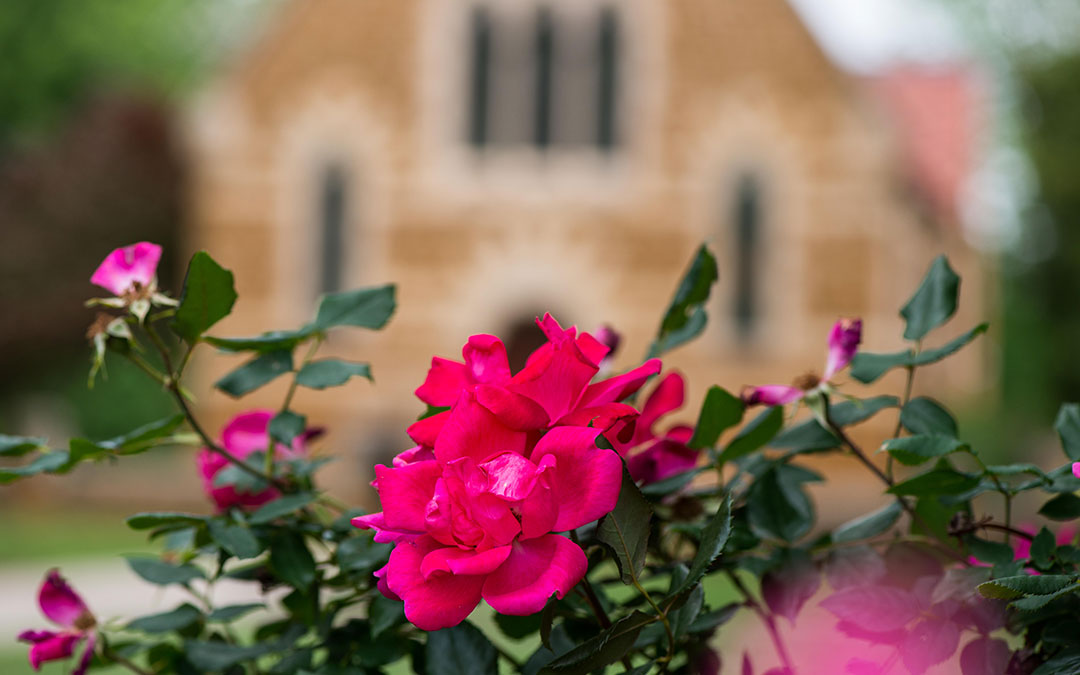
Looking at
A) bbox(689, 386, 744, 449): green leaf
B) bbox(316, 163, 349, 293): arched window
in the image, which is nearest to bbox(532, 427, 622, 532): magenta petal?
bbox(689, 386, 744, 449): green leaf

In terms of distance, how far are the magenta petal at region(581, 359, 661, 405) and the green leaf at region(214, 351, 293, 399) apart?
16.4 inches

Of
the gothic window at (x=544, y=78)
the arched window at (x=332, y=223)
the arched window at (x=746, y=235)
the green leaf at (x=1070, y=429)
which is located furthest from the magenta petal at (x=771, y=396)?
the arched window at (x=332, y=223)

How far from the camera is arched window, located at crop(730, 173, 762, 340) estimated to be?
1555 centimetres

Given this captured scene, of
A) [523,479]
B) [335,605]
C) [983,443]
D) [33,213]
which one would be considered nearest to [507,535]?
[523,479]

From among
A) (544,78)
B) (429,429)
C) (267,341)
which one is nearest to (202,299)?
(267,341)

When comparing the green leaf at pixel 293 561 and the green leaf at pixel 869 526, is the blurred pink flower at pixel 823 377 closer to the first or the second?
the green leaf at pixel 869 526

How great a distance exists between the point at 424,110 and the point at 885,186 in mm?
6002

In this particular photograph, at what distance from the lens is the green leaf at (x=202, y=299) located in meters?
1.10

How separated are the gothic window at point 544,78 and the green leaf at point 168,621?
14586 millimetres

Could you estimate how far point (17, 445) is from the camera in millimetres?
1176

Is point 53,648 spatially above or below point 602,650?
below

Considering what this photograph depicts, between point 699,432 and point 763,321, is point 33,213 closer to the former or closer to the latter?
point 763,321

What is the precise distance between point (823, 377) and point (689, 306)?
0.52 ft

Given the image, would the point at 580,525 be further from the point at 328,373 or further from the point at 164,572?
the point at 164,572
